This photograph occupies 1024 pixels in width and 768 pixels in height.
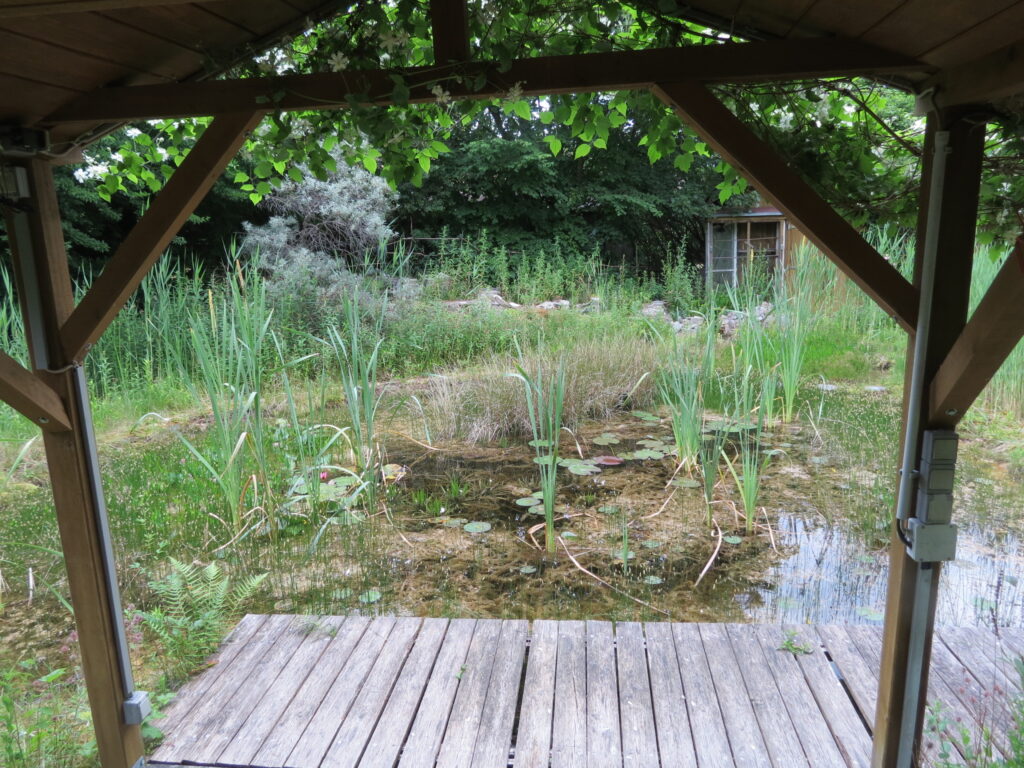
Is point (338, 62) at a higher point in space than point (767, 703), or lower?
higher

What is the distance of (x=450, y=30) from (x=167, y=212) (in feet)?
2.55

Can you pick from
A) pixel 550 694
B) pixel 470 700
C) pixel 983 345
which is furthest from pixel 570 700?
pixel 983 345

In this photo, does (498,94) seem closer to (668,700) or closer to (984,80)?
(984,80)

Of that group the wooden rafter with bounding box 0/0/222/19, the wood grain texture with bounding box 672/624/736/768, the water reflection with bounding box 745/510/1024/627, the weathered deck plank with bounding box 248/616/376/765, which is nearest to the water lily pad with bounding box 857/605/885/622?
the water reflection with bounding box 745/510/1024/627

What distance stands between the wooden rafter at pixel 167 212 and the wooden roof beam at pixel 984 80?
1481mm

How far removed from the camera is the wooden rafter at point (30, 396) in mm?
1558

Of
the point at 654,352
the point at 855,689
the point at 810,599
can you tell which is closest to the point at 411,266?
the point at 654,352

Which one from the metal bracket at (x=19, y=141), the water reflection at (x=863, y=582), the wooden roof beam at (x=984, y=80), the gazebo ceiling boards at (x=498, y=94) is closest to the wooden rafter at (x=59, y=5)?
the gazebo ceiling boards at (x=498, y=94)

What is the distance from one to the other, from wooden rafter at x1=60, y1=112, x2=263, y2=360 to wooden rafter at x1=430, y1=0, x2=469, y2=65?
0.45m

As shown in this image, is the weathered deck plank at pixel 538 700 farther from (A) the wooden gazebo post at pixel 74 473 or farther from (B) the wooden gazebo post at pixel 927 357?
(A) the wooden gazebo post at pixel 74 473

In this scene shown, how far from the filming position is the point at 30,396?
1.62 meters

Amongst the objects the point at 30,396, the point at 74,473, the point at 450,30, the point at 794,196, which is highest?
the point at 450,30

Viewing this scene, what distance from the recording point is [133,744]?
1886mm

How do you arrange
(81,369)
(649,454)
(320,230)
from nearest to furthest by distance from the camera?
(81,369), (649,454), (320,230)
